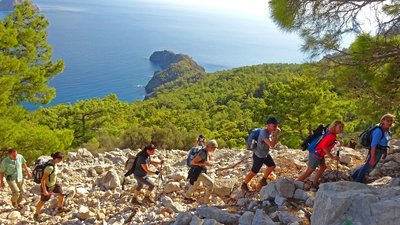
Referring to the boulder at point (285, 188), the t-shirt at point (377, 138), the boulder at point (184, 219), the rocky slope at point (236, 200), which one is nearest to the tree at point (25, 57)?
the rocky slope at point (236, 200)

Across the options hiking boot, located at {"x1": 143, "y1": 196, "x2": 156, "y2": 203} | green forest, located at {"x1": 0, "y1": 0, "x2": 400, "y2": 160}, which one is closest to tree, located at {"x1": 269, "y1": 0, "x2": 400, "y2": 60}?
green forest, located at {"x1": 0, "y1": 0, "x2": 400, "y2": 160}

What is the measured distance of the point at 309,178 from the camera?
6.82 metres

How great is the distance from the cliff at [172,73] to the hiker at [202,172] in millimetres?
88801

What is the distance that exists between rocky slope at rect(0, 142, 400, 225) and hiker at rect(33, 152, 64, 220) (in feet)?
0.66

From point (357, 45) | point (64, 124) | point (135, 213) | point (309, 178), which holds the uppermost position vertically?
point (357, 45)

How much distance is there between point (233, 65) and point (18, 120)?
131m

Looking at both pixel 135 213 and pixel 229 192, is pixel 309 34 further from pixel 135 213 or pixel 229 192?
pixel 135 213

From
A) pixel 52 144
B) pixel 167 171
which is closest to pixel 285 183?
pixel 167 171

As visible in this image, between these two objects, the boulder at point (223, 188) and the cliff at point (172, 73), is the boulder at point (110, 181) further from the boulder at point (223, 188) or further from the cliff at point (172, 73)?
the cliff at point (172, 73)

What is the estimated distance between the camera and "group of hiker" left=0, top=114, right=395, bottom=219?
581 cm

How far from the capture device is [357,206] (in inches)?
150

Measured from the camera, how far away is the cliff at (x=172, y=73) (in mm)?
105938

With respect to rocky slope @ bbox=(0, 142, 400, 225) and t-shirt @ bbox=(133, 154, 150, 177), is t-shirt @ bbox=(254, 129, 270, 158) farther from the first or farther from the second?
t-shirt @ bbox=(133, 154, 150, 177)

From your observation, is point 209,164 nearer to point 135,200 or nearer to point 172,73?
point 135,200
